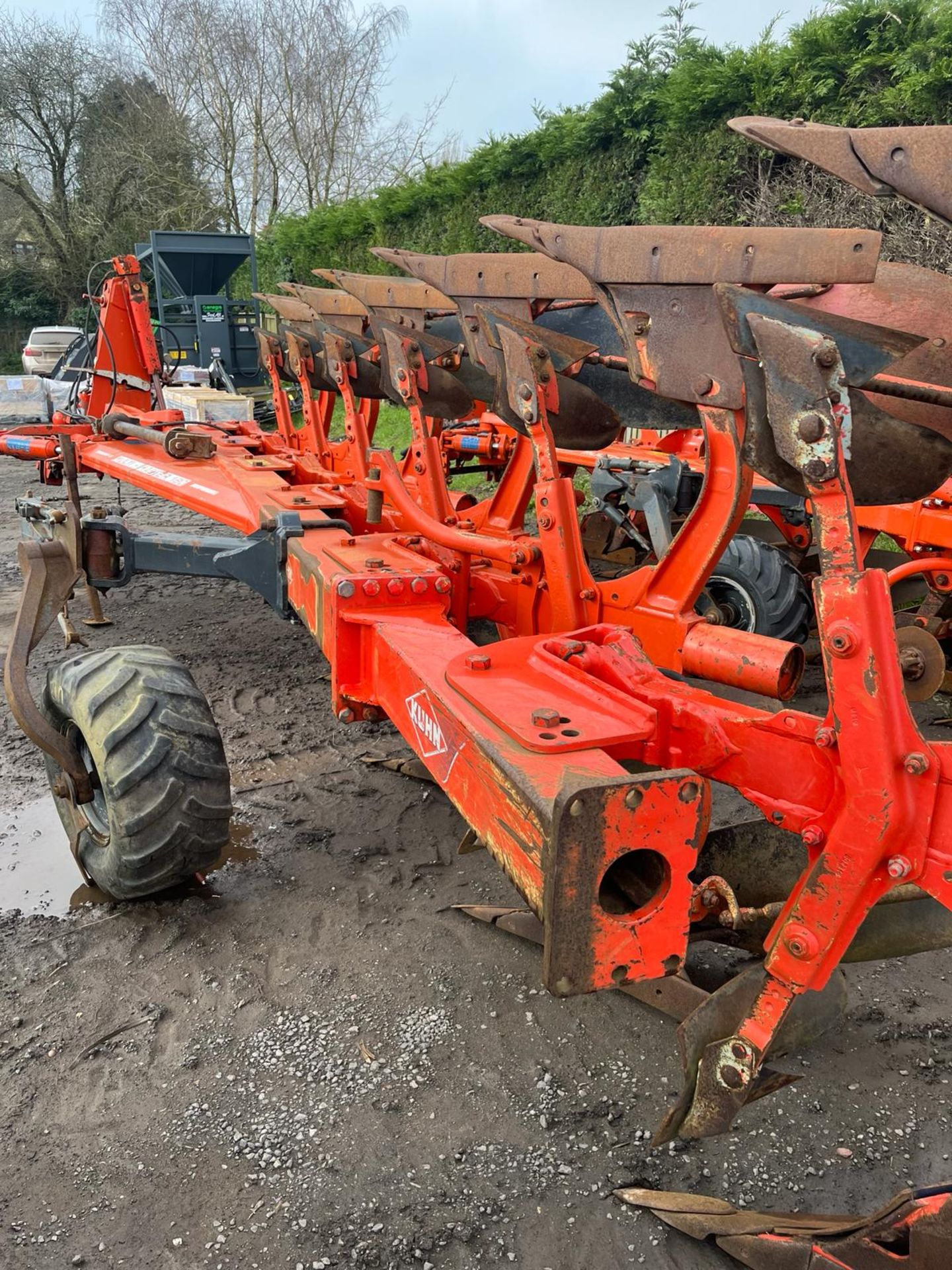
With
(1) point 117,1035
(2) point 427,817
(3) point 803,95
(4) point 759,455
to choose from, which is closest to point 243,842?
(2) point 427,817

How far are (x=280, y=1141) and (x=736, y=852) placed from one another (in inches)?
49.5

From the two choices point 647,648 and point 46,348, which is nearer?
point 647,648

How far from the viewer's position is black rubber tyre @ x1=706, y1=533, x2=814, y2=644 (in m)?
5.11

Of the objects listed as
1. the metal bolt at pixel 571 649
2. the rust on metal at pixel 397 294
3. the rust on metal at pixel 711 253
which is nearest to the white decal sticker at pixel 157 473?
the rust on metal at pixel 397 294

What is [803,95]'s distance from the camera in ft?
28.9

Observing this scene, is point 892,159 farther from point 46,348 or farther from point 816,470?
point 46,348

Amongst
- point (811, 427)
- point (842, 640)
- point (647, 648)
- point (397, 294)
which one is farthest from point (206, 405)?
point (842, 640)

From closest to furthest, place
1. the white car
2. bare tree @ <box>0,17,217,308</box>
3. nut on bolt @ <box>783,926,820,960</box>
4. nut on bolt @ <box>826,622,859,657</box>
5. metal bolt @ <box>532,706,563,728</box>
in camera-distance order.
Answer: nut on bolt @ <box>826,622,859,657</box> < nut on bolt @ <box>783,926,820,960</box> < metal bolt @ <box>532,706,563,728</box> < the white car < bare tree @ <box>0,17,217,308</box>

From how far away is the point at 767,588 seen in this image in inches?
201

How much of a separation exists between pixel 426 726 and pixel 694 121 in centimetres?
944

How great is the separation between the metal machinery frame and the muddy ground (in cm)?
40

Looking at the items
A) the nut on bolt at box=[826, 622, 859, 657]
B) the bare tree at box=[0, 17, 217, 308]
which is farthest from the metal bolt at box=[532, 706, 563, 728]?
the bare tree at box=[0, 17, 217, 308]

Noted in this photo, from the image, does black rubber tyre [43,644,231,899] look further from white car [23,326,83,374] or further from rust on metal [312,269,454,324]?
white car [23,326,83,374]

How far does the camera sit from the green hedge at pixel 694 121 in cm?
801
